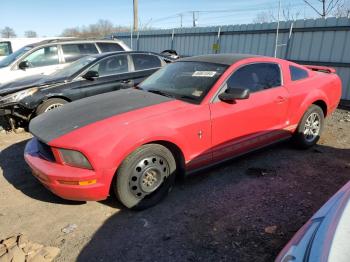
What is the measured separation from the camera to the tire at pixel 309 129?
5.11 meters

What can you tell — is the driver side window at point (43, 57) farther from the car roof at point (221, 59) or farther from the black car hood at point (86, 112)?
the car roof at point (221, 59)

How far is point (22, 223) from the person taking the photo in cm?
343

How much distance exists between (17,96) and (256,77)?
4.36 m

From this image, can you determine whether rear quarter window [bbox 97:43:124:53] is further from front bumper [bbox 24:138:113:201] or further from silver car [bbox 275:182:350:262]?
silver car [bbox 275:182:350:262]

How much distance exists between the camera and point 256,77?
445cm

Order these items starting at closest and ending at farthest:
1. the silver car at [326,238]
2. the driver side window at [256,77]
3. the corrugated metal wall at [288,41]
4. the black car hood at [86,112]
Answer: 1. the silver car at [326,238]
2. the black car hood at [86,112]
3. the driver side window at [256,77]
4. the corrugated metal wall at [288,41]

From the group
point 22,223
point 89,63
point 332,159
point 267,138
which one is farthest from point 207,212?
point 89,63

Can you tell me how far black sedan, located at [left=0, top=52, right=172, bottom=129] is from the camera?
19.9 ft

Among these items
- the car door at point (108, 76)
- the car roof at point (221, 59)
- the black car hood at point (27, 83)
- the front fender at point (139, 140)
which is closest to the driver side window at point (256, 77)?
the car roof at point (221, 59)

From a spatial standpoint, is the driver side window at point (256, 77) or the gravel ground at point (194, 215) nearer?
A: the gravel ground at point (194, 215)

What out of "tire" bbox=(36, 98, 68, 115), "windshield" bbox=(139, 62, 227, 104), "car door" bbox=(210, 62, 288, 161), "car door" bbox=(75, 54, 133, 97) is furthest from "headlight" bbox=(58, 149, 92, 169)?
"car door" bbox=(75, 54, 133, 97)

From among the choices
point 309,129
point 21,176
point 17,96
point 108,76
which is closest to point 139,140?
point 21,176

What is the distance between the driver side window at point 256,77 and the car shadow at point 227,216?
116cm

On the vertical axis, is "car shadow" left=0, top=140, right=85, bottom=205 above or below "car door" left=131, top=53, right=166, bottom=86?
below
